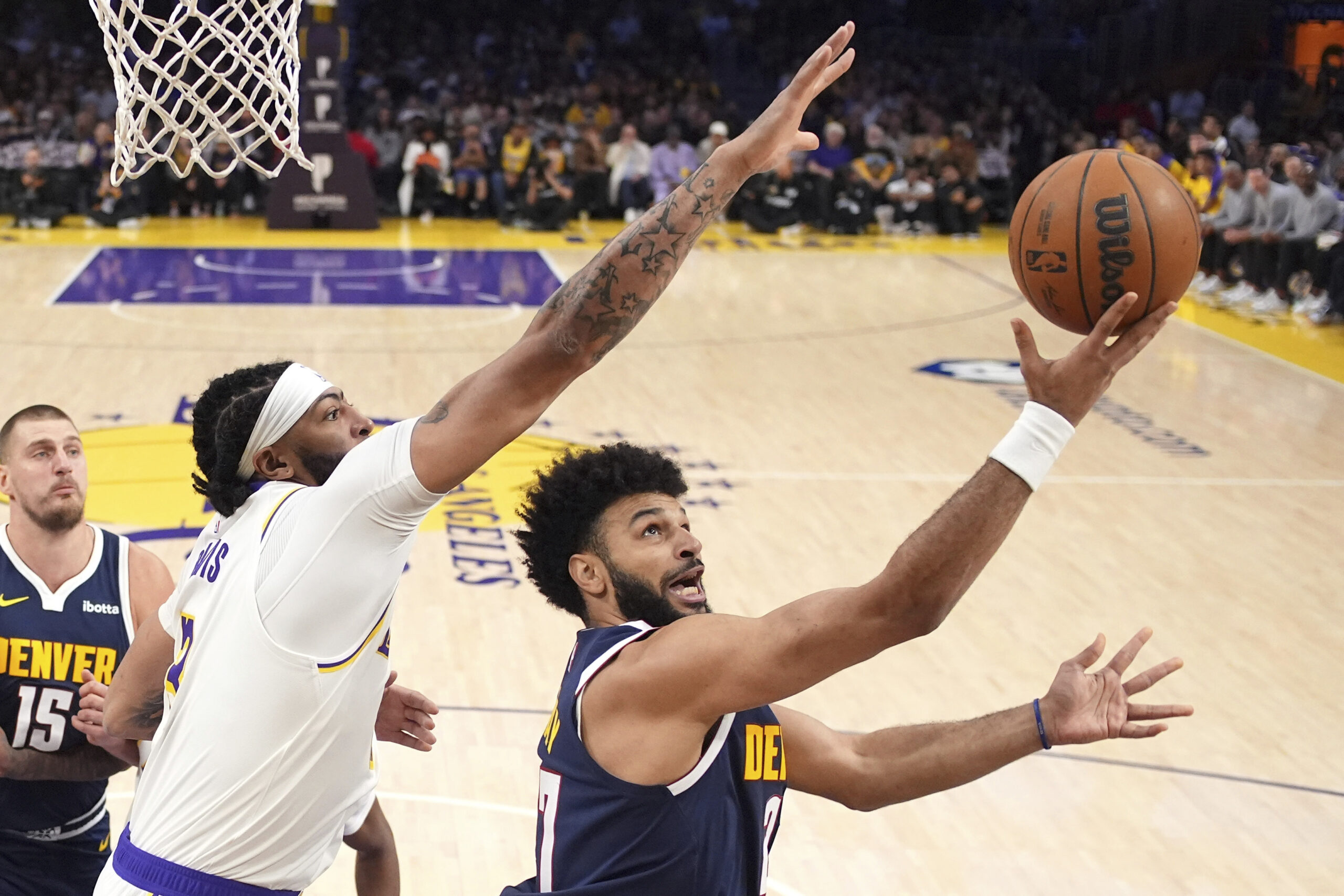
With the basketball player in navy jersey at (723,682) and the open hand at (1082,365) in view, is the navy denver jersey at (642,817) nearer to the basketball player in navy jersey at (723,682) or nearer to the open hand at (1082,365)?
the basketball player in navy jersey at (723,682)

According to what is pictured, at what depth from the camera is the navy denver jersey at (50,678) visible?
12.1 ft

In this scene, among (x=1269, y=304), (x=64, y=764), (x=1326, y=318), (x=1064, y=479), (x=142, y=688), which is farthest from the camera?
(x=1269, y=304)

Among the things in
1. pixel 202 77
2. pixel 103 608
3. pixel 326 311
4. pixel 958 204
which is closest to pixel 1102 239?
pixel 103 608

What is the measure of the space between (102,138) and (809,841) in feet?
55.8

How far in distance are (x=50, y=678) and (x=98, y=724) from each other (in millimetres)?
502

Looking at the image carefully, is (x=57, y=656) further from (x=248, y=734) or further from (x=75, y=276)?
(x=75, y=276)

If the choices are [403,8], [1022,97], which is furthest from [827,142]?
[403,8]

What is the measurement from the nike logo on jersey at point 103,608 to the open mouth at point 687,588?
1.75 m

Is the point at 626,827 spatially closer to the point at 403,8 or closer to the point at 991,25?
the point at 403,8

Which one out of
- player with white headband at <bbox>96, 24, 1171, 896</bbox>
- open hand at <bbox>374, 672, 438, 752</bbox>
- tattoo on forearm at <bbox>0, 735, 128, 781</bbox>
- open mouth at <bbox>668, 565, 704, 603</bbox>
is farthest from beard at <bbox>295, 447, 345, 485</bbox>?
tattoo on forearm at <bbox>0, 735, 128, 781</bbox>

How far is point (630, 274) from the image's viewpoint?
2289 mm

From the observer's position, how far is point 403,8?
26094mm

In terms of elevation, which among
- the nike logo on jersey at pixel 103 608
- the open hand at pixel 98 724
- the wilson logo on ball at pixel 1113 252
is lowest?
the nike logo on jersey at pixel 103 608

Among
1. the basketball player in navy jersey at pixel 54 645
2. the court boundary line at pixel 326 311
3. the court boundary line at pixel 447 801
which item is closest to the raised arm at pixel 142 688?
the basketball player in navy jersey at pixel 54 645
